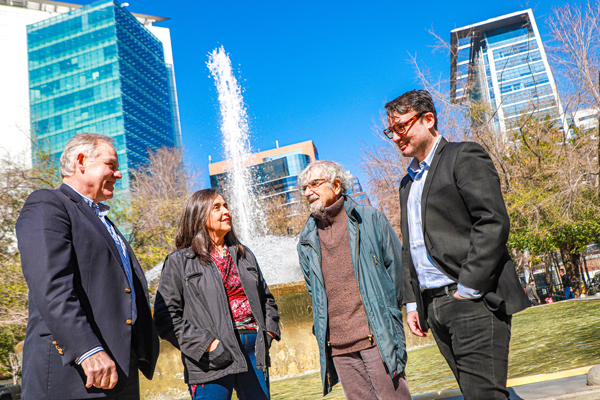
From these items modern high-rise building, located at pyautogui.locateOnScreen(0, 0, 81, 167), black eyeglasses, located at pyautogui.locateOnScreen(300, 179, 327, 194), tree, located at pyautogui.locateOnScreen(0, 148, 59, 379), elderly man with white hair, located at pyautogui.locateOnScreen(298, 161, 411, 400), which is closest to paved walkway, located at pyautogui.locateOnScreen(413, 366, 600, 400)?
elderly man with white hair, located at pyautogui.locateOnScreen(298, 161, 411, 400)

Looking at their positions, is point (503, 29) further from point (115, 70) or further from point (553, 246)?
point (553, 246)

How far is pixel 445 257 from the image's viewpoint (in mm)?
2320

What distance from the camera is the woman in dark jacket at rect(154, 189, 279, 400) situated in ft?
9.07

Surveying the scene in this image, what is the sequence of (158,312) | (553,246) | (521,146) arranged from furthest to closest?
(553,246) < (521,146) < (158,312)

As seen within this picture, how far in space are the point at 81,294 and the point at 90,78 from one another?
2821 inches

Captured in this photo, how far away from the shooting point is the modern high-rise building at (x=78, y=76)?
63688 millimetres

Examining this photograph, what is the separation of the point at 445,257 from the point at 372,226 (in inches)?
34.0

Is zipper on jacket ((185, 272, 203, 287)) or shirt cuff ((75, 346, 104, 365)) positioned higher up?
zipper on jacket ((185, 272, 203, 287))

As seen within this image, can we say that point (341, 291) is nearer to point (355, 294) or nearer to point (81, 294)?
point (355, 294)

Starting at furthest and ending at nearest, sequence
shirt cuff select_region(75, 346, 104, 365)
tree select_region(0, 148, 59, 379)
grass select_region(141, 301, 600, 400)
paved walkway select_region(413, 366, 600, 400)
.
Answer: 1. tree select_region(0, 148, 59, 379)
2. grass select_region(141, 301, 600, 400)
3. paved walkway select_region(413, 366, 600, 400)
4. shirt cuff select_region(75, 346, 104, 365)

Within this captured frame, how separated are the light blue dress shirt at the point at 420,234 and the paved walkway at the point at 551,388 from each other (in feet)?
4.70

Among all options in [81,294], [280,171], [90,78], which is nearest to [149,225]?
[81,294]

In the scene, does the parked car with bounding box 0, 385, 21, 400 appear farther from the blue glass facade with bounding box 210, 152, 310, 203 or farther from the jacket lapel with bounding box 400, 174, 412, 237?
the blue glass facade with bounding box 210, 152, 310, 203

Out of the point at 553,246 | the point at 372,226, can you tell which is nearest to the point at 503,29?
the point at 553,246
